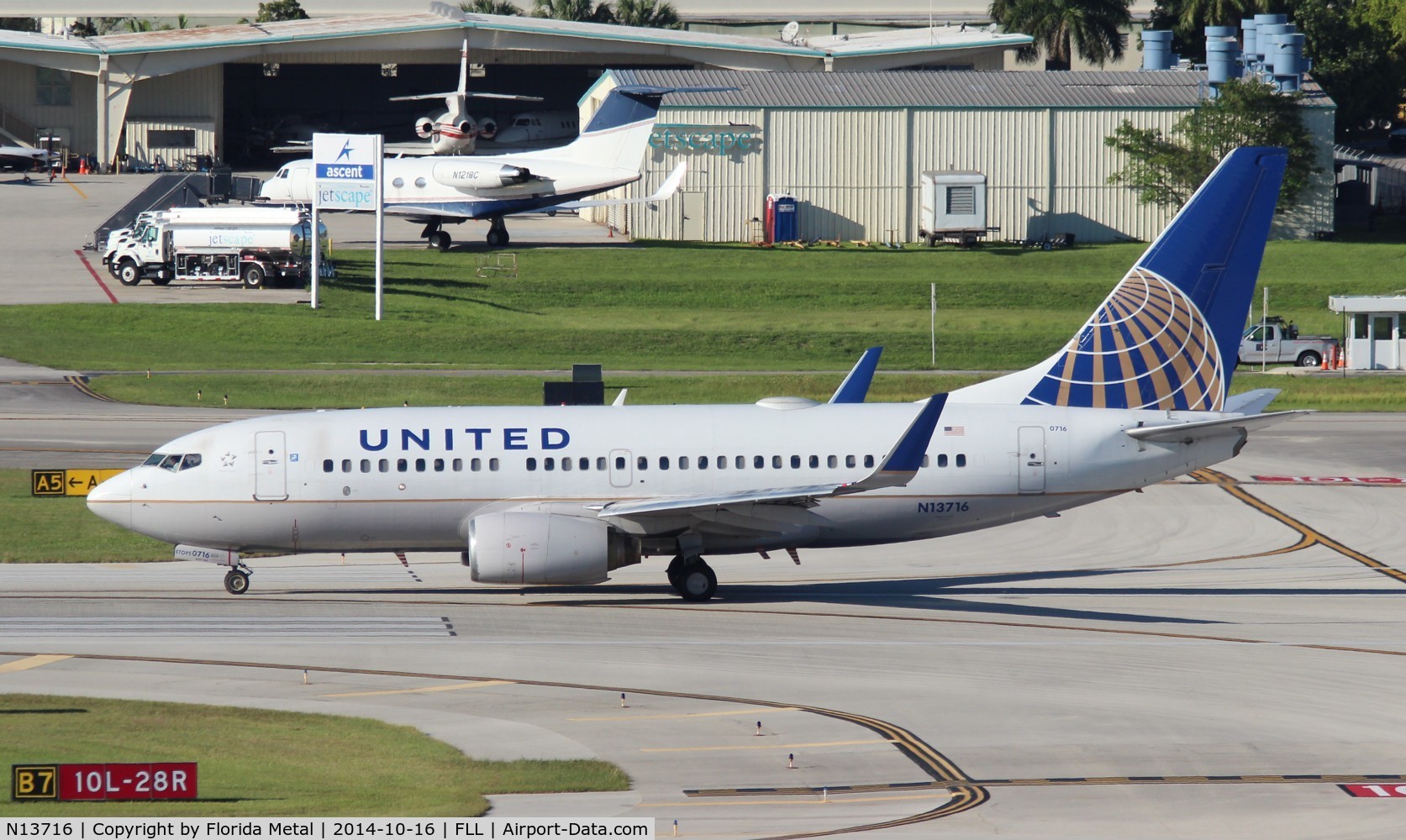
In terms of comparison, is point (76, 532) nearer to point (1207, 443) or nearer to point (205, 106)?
point (1207, 443)

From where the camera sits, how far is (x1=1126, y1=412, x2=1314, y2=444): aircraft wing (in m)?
30.7

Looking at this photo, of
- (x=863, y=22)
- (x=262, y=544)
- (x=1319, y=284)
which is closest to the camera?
(x=262, y=544)

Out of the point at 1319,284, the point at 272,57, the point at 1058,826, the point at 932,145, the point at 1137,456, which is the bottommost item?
the point at 1058,826

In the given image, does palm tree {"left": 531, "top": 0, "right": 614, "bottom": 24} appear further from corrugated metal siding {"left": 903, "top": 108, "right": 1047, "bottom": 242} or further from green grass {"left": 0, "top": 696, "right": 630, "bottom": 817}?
green grass {"left": 0, "top": 696, "right": 630, "bottom": 817}

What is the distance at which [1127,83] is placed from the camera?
97.9m

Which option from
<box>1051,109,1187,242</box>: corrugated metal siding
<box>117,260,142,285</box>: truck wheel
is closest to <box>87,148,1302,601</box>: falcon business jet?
<box>117,260,142,285</box>: truck wheel

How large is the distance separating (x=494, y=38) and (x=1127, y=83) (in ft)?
146

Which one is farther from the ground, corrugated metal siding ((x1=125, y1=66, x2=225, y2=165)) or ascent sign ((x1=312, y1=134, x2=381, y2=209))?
corrugated metal siding ((x1=125, y1=66, x2=225, y2=165))

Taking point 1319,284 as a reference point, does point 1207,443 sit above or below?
below

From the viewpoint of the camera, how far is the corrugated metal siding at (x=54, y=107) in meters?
116

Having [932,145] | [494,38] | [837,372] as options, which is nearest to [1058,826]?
[837,372]

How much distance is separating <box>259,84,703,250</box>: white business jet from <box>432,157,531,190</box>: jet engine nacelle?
0.04 metres

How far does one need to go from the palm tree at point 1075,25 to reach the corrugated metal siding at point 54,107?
70882 millimetres

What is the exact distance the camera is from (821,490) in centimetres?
2903
